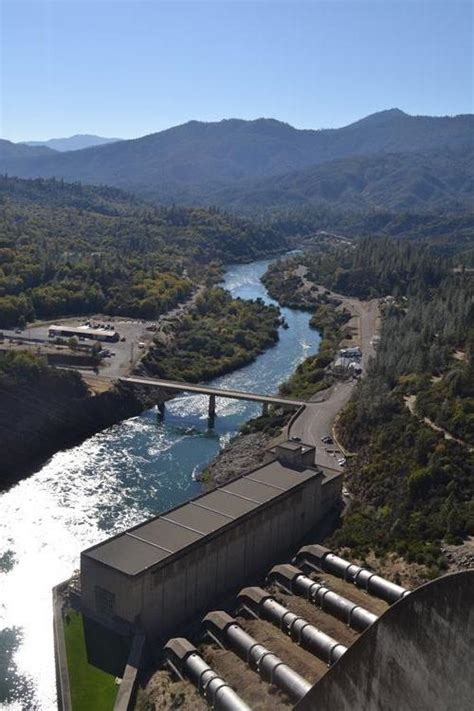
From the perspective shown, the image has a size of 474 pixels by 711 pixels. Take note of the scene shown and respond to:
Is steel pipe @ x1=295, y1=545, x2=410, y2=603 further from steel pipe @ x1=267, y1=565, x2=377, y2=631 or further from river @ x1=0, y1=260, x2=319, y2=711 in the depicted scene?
river @ x1=0, y1=260, x2=319, y2=711

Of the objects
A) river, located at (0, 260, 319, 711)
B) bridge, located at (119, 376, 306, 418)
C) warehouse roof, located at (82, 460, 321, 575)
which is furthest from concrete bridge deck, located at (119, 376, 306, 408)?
warehouse roof, located at (82, 460, 321, 575)

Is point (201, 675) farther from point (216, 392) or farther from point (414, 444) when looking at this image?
point (216, 392)

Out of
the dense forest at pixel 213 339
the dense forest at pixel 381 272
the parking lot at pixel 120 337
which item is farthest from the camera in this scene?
the dense forest at pixel 381 272

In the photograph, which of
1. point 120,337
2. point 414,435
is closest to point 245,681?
point 414,435

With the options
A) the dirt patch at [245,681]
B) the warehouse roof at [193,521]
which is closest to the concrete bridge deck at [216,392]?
the warehouse roof at [193,521]

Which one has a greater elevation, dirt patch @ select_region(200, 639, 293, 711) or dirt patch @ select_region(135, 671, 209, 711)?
dirt patch @ select_region(200, 639, 293, 711)

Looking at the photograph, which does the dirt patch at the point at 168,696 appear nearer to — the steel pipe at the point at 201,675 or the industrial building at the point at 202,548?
the steel pipe at the point at 201,675
